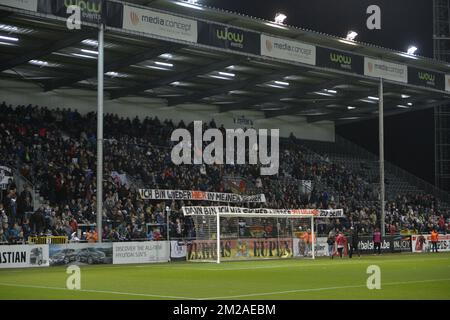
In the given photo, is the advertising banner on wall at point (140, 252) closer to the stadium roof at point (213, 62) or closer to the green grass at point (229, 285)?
the green grass at point (229, 285)

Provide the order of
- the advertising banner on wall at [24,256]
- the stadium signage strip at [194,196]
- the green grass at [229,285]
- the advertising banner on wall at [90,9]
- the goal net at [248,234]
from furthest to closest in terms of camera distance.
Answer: the stadium signage strip at [194,196] < the goal net at [248,234] < the advertising banner on wall at [90,9] < the advertising banner on wall at [24,256] < the green grass at [229,285]

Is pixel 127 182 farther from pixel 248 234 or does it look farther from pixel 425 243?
pixel 425 243

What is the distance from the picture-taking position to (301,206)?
166 ft

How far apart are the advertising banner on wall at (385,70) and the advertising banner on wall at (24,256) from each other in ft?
80.7

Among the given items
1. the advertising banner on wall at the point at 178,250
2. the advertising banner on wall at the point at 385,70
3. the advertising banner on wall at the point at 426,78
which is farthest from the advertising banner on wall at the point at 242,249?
the advertising banner on wall at the point at 426,78

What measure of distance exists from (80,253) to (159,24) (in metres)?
11.3

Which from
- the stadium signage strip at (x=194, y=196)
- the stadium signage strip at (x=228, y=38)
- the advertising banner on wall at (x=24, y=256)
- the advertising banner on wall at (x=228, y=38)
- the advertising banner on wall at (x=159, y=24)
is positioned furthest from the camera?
the stadium signage strip at (x=194, y=196)

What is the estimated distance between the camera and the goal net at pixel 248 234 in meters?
35.8

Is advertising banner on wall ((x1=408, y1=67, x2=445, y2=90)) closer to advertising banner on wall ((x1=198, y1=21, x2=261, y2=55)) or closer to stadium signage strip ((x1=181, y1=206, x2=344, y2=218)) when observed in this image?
advertising banner on wall ((x1=198, y1=21, x2=261, y2=55))

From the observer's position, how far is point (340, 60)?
45.3 meters

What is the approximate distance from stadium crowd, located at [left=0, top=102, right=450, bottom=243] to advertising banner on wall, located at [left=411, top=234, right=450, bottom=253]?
8.02 feet

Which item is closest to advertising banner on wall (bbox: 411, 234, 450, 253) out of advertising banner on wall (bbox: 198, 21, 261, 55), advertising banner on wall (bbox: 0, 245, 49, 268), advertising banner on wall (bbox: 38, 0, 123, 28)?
advertising banner on wall (bbox: 198, 21, 261, 55)

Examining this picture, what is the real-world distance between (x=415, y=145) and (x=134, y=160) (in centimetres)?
2886

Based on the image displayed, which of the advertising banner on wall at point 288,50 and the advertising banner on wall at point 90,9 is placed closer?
the advertising banner on wall at point 90,9
